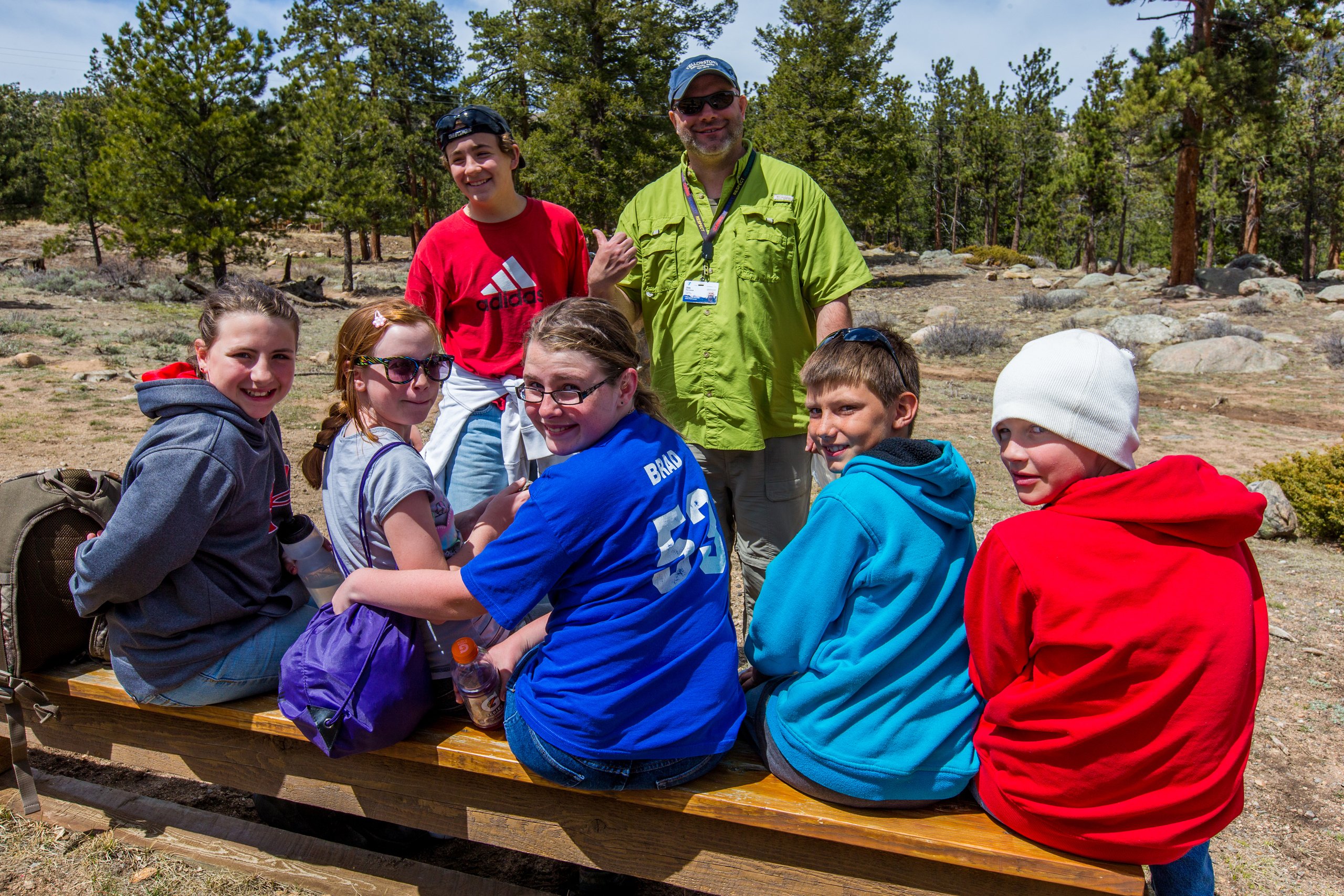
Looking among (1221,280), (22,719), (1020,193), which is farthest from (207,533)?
(1020,193)

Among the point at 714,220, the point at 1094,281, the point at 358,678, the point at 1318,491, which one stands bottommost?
the point at 1318,491

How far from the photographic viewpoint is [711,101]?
3.07 meters

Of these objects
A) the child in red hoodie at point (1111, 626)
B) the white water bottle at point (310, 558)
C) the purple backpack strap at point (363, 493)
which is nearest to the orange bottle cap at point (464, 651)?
the purple backpack strap at point (363, 493)

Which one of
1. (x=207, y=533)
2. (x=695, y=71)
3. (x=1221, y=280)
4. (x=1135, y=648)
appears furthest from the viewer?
(x=1221, y=280)

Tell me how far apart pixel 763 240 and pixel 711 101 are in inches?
20.7

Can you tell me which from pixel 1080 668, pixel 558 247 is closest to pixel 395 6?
pixel 558 247

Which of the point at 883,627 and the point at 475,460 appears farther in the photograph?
the point at 475,460

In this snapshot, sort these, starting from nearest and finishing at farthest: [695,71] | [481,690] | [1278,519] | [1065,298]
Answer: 1. [481,690]
2. [695,71]
3. [1278,519]
4. [1065,298]

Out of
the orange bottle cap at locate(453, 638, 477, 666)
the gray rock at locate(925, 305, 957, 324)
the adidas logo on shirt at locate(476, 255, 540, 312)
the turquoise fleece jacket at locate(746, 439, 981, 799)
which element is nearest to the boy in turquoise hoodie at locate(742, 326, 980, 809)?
the turquoise fleece jacket at locate(746, 439, 981, 799)

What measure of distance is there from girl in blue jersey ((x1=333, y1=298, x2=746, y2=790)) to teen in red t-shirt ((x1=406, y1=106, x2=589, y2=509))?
1230 mm

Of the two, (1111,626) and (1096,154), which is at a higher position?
(1096,154)

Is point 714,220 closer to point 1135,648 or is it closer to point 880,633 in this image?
point 880,633

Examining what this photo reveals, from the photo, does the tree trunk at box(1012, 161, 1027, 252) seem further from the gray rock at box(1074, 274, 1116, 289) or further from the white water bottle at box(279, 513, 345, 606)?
the white water bottle at box(279, 513, 345, 606)

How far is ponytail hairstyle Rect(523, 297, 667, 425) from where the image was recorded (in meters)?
1.91
